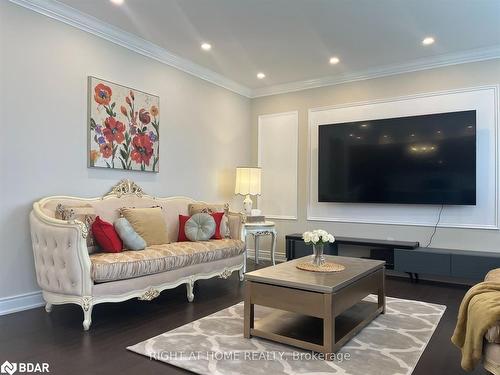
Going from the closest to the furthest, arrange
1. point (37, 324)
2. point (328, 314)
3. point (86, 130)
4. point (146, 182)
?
point (328, 314), point (37, 324), point (86, 130), point (146, 182)

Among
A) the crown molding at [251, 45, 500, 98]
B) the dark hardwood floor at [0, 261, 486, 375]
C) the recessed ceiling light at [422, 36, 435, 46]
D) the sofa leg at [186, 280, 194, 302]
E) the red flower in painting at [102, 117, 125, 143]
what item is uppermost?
the recessed ceiling light at [422, 36, 435, 46]

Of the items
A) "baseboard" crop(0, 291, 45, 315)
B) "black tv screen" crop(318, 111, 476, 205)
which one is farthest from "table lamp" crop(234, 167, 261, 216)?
"baseboard" crop(0, 291, 45, 315)

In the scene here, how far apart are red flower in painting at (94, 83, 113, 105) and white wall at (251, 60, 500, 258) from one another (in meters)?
2.80

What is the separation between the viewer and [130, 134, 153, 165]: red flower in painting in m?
4.29

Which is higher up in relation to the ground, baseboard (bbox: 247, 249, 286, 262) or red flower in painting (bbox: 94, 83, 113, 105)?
red flower in painting (bbox: 94, 83, 113, 105)

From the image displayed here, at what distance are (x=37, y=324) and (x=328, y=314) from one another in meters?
2.25

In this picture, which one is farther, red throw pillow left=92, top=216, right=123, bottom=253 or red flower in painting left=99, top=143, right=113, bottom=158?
red flower in painting left=99, top=143, right=113, bottom=158

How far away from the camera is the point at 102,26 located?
3.91 meters

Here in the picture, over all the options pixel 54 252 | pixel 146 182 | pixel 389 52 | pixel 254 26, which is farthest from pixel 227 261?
pixel 389 52

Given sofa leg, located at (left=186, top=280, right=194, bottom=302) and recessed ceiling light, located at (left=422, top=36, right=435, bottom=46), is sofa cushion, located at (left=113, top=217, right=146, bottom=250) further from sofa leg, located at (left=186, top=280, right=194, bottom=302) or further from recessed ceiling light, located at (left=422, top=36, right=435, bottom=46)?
recessed ceiling light, located at (left=422, top=36, right=435, bottom=46)

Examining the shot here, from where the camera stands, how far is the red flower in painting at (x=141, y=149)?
4.29 m

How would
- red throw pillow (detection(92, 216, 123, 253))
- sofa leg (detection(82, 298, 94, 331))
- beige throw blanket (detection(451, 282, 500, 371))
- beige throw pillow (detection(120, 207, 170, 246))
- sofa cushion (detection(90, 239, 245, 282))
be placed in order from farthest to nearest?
beige throw pillow (detection(120, 207, 170, 246))
red throw pillow (detection(92, 216, 123, 253))
sofa cushion (detection(90, 239, 245, 282))
sofa leg (detection(82, 298, 94, 331))
beige throw blanket (detection(451, 282, 500, 371))

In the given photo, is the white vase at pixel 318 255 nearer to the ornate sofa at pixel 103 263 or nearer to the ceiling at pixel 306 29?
the ornate sofa at pixel 103 263

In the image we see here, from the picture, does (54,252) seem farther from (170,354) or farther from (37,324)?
(170,354)
